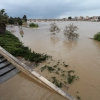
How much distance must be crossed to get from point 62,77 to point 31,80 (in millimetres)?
1085

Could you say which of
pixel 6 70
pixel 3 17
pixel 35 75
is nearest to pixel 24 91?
pixel 35 75

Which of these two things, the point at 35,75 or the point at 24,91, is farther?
the point at 35,75

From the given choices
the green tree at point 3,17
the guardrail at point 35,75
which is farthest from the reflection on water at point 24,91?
the green tree at point 3,17

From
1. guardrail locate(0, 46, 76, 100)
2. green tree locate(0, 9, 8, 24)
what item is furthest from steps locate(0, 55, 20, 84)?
green tree locate(0, 9, 8, 24)

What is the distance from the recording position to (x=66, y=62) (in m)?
4.93

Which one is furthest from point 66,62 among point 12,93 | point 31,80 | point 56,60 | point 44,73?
point 12,93

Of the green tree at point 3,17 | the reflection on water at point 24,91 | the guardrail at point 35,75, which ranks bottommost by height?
the reflection on water at point 24,91

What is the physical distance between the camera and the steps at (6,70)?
3400 mm

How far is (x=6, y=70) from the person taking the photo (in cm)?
363

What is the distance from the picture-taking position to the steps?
11.2 ft

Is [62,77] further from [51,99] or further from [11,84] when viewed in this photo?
[11,84]

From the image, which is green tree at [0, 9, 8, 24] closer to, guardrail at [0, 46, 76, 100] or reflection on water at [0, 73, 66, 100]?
guardrail at [0, 46, 76, 100]

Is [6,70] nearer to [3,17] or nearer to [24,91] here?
[24,91]

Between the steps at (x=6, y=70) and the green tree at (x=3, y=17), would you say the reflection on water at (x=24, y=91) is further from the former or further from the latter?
the green tree at (x=3, y=17)
